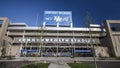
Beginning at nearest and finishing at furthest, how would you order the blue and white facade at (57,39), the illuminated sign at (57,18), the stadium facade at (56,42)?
the stadium facade at (56,42) < the blue and white facade at (57,39) < the illuminated sign at (57,18)

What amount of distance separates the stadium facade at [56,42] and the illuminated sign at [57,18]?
433 mm

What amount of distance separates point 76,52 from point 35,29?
805 inches

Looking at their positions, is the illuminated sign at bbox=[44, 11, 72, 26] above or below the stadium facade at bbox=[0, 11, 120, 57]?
above

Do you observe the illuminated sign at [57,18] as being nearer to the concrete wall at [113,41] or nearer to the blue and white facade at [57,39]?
the blue and white facade at [57,39]

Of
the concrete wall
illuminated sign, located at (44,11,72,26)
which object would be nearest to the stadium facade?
the concrete wall

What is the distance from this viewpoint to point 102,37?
232 ft

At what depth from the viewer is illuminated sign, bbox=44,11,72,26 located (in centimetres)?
6594

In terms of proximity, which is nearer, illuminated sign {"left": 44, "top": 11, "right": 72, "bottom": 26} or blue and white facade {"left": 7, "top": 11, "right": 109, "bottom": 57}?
blue and white facade {"left": 7, "top": 11, "right": 109, "bottom": 57}

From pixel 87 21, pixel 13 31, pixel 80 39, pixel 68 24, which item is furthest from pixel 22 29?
pixel 87 21

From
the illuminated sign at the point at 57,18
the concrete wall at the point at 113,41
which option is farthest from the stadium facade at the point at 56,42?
the illuminated sign at the point at 57,18

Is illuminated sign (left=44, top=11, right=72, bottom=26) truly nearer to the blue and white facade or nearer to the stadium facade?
the blue and white facade

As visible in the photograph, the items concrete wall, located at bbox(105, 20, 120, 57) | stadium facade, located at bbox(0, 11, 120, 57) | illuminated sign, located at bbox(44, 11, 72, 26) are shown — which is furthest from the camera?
illuminated sign, located at bbox(44, 11, 72, 26)

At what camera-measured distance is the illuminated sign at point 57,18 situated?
65.9m

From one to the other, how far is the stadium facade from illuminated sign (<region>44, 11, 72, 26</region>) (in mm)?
433
